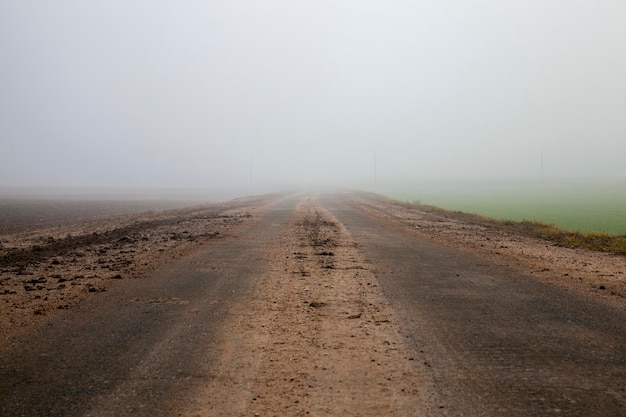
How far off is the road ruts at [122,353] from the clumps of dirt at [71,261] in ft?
1.93

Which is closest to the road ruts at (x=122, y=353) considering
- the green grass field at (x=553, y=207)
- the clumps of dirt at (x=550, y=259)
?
the clumps of dirt at (x=550, y=259)

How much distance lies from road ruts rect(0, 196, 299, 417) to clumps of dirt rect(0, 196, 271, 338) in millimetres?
587

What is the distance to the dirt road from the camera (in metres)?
3.91

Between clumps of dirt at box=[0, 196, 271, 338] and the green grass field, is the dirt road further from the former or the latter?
the green grass field

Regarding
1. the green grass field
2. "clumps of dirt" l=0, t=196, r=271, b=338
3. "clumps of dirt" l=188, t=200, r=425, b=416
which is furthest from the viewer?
the green grass field

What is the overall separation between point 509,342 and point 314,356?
96.9 inches

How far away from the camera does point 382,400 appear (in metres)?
3.93

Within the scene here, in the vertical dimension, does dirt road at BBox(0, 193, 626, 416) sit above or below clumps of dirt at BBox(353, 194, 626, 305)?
above

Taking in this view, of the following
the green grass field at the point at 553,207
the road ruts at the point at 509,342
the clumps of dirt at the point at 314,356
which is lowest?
the green grass field at the point at 553,207

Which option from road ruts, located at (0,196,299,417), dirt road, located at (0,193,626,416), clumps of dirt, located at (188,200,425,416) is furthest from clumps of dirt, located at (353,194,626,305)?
road ruts, located at (0,196,299,417)

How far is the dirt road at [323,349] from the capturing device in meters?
3.91

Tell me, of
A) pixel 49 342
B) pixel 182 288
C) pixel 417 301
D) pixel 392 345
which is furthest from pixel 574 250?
pixel 49 342

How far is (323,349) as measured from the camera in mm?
5168

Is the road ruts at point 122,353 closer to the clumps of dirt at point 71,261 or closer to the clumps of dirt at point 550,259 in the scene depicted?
the clumps of dirt at point 71,261
